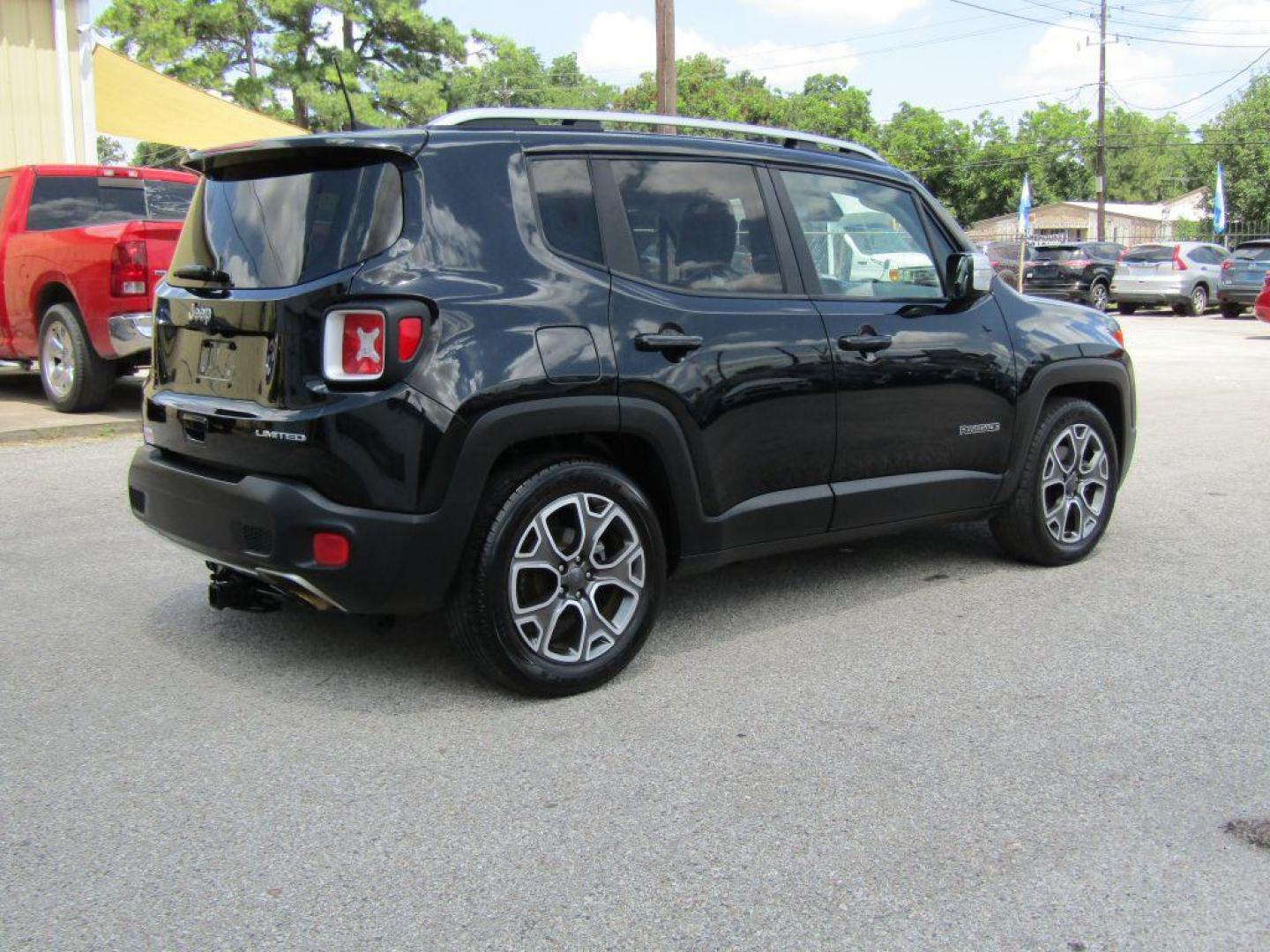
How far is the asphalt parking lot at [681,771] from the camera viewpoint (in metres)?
2.79

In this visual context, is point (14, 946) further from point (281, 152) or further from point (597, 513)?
point (281, 152)

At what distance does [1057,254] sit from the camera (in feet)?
98.4

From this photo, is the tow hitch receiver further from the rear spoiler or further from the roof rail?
the roof rail

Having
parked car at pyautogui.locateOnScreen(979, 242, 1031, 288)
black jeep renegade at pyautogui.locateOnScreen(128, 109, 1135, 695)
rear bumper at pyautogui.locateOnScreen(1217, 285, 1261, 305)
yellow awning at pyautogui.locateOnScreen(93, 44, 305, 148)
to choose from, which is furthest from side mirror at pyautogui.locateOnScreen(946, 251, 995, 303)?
parked car at pyautogui.locateOnScreen(979, 242, 1031, 288)

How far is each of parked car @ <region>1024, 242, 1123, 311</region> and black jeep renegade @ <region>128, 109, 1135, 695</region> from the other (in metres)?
26.4

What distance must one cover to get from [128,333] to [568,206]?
6.40 metres

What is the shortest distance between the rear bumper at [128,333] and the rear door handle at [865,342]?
6.38 meters

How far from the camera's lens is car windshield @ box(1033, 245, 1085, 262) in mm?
29797

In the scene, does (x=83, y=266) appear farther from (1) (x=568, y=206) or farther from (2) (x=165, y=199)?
(1) (x=568, y=206)

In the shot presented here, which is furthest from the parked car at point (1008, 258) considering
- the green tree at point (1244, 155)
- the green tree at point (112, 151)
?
the green tree at point (112, 151)

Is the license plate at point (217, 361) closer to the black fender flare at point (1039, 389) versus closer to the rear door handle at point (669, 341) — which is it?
the rear door handle at point (669, 341)

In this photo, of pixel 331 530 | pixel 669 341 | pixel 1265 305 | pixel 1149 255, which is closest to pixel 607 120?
pixel 669 341

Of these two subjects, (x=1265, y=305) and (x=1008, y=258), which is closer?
(x=1265, y=305)

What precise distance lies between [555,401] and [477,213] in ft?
2.12
